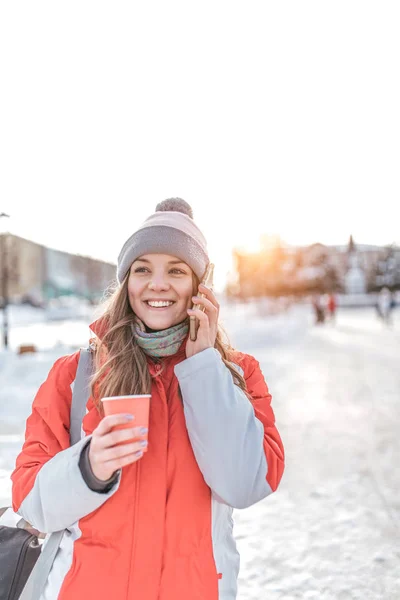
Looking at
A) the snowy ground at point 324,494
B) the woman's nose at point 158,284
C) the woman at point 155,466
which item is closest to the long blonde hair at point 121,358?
the woman at point 155,466

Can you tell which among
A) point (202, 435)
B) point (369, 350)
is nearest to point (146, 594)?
point (202, 435)

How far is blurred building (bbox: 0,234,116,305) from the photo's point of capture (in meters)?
57.9

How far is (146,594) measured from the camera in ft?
4.58

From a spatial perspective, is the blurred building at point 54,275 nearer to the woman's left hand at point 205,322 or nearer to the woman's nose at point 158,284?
the woman's nose at point 158,284

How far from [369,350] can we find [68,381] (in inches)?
538

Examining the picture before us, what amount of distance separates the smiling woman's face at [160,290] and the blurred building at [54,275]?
176 ft

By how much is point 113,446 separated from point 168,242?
2.39 ft

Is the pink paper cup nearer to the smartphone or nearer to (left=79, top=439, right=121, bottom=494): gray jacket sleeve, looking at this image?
(left=79, top=439, right=121, bottom=494): gray jacket sleeve

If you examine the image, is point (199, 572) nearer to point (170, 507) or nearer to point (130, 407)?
point (170, 507)

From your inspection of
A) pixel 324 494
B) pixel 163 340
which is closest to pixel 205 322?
pixel 163 340

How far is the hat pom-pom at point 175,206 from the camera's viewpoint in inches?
77.3

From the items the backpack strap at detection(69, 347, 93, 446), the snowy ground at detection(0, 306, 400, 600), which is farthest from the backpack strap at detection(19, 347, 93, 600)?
the snowy ground at detection(0, 306, 400, 600)

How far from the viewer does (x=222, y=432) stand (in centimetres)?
147

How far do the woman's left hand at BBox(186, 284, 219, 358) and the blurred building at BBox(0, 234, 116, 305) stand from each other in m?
53.9
